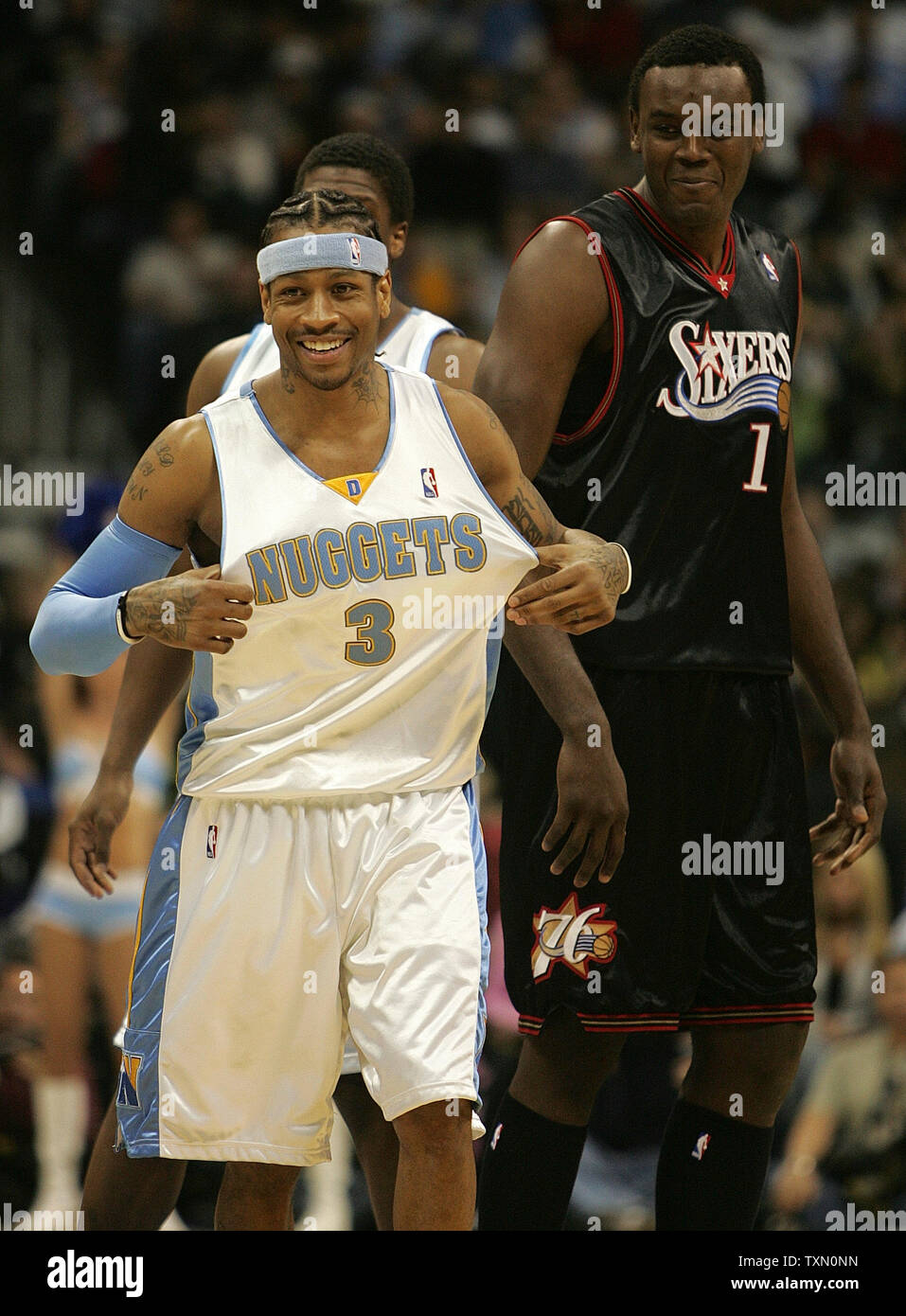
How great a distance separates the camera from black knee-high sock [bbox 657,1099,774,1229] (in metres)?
3.07

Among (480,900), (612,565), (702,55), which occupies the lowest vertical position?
(480,900)

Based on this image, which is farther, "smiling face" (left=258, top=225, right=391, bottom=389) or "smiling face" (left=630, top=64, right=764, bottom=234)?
"smiling face" (left=630, top=64, right=764, bottom=234)

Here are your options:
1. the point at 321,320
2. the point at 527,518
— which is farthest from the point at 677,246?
the point at 321,320

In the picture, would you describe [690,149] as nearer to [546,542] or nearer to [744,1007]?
[546,542]

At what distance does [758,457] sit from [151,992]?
1354 mm

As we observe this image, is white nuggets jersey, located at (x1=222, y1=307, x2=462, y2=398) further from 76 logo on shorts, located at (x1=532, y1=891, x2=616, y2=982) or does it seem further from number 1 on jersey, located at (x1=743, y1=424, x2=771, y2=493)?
76 logo on shorts, located at (x1=532, y1=891, x2=616, y2=982)

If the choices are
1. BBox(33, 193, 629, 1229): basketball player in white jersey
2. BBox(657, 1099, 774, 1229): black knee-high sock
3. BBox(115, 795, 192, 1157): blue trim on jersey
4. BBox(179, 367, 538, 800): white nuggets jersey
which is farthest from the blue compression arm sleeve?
BBox(657, 1099, 774, 1229): black knee-high sock

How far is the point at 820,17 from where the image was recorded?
27.0 feet

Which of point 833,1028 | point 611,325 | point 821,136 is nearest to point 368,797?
point 611,325

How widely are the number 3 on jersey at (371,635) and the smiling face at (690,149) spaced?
0.94m

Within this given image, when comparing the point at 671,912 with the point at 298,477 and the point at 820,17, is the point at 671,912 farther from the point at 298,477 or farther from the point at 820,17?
the point at 820,17

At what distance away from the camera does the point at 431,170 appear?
7.39m

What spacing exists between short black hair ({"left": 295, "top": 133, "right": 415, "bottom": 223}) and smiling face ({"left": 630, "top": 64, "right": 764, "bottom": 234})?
2.19ft
